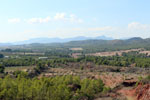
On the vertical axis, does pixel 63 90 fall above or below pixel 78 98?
above

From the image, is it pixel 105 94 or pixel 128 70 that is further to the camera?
pixel 128 70

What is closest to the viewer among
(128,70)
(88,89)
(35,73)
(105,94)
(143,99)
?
(143,99)

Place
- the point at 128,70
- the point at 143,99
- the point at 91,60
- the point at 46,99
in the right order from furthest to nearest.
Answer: the point at 91,60, the point at 128,70, the point at 46,99, the point at 143,99

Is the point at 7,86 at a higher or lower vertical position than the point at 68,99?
higher

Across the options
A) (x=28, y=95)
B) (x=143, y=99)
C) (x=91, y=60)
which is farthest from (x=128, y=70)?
(x=28, y=95)

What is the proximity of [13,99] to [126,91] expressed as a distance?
22905 millimetres

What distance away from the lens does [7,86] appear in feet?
116

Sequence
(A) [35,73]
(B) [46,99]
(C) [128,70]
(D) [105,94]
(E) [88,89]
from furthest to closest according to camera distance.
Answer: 1. (C) [128,70]
2. (A) [35,73]
3. (E) [88,89]
4. (D) [105,94]
5. (B) [46,99]

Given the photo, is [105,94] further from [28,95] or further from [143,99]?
[28,95]

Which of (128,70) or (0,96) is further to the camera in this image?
(128,70)

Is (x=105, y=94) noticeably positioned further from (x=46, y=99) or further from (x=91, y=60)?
(x=91, y=60)

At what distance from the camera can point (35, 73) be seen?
6856 centimetres

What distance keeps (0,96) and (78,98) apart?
15.2 metres

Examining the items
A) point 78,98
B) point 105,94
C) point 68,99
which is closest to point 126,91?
point 105,94
